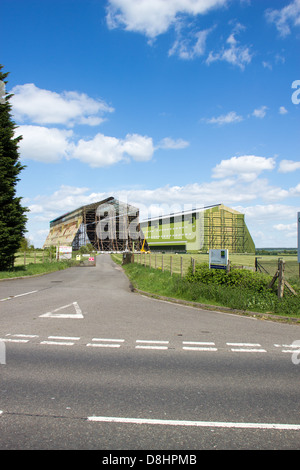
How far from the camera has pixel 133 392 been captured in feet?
14.8

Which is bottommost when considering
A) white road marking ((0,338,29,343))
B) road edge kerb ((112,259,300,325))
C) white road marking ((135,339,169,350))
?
road edge kerb ((112,259,300,325))

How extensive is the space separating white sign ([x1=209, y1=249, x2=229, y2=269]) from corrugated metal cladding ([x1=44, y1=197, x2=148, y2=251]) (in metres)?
85.2

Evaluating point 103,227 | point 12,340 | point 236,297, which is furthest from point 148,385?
point 103,227

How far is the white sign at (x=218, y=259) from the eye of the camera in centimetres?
1344

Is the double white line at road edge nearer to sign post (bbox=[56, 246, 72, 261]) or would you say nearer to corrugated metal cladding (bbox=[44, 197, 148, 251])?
sign post (bbox=[56, 246, 72, 261])

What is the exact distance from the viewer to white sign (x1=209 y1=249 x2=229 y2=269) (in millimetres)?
13438

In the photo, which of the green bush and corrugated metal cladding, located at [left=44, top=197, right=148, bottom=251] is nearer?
the green bush

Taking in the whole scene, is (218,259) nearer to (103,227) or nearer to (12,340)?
(12,340)

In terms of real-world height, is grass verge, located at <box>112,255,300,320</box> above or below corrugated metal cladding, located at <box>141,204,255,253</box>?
below

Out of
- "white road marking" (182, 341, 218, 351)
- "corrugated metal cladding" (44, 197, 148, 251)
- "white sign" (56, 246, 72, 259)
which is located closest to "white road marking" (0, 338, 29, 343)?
"white road marking" (182, 341, 218, 351)

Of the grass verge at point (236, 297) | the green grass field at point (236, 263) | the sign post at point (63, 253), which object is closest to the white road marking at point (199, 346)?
the grass verge at point (236, 297)
